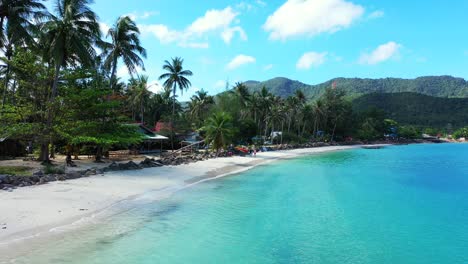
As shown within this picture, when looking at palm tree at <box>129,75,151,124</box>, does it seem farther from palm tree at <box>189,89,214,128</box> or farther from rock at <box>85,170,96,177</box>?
rock at <box>85,170,96,177</box>

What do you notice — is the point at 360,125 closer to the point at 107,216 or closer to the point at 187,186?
the point at 187,186

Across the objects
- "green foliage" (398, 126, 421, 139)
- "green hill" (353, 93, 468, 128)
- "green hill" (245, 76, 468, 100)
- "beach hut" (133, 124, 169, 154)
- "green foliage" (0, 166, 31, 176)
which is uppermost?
"green hill" (245, 76, 468, 100)

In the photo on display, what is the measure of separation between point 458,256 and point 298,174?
661 inches

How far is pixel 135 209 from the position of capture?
1310cm

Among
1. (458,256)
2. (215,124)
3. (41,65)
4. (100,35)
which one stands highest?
(100,35)

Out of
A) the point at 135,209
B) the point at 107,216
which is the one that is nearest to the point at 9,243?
the point at 107,216

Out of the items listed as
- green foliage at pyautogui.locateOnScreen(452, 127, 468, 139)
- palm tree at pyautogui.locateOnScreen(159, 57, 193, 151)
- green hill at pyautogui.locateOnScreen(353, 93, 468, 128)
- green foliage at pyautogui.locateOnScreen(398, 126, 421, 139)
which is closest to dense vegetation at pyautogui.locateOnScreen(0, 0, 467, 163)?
palm tree at pyautogui.locateOnScreen(159, 57, 193, 151)

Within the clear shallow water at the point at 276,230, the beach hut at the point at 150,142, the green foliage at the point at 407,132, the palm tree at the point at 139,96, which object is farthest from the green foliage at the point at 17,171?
the green foliage at the point at 407,132

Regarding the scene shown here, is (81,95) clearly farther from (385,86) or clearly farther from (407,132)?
(385,86)

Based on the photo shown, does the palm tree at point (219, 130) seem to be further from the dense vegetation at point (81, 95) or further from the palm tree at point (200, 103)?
the palm tree at point (200, 103)

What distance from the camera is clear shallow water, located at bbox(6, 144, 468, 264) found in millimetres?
8812

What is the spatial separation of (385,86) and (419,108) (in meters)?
57.6

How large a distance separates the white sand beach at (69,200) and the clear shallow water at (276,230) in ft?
3.00

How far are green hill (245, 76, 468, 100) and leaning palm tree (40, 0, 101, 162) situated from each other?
5435 inches
